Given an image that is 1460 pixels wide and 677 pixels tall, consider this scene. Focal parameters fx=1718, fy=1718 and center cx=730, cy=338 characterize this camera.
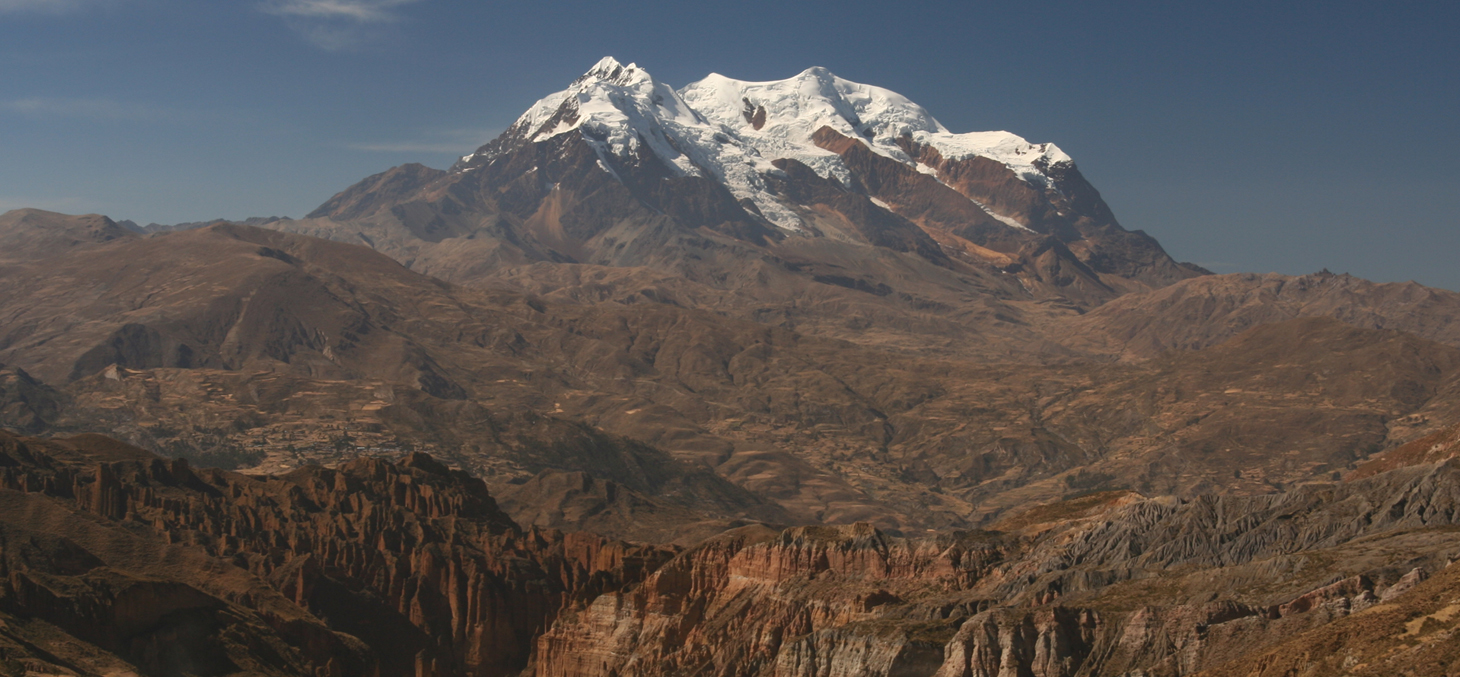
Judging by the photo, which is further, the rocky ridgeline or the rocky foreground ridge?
the rocky ridgeline

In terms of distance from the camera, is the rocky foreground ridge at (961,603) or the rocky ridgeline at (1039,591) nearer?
the rocky foreground ridge at (961,603)

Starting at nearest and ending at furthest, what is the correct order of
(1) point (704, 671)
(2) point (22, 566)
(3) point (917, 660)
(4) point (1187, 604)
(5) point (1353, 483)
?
1. (4) point (1187, 604)
2. (3) point (917, 660)
3. (5) point (1353, 483)
4. (1) point (704, 671)
5. (2) point (22, 566)

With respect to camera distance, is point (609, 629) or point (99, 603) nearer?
point (99, 603)

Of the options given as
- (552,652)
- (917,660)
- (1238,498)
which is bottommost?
(552,652)

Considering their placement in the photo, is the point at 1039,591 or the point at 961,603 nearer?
the point at 1039,591

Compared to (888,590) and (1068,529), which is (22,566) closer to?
(888,590)

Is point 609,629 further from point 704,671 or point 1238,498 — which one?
point 1238,498

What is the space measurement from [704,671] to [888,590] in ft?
63.3

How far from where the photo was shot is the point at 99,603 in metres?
170

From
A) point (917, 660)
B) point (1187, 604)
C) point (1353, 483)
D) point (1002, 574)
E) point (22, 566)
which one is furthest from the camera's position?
point (22, 566)

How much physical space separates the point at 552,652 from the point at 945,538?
51.9 metres

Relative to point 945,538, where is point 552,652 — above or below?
below

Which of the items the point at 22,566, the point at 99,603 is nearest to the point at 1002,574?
the point at 99,603

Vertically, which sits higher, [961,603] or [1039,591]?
[1039,591]
